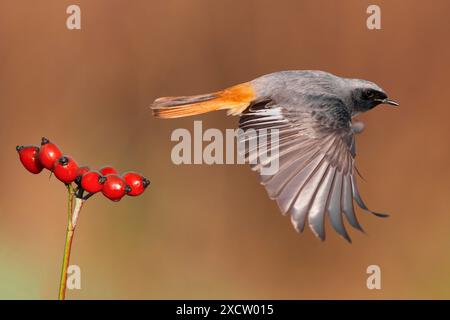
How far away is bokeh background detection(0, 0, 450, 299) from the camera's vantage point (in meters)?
4.61

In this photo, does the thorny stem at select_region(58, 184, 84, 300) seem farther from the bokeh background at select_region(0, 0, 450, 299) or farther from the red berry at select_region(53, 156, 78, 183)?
the bokeh background at select_region(0, 0, 450, 299)

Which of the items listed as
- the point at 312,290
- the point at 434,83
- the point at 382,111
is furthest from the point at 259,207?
the point at 434,83

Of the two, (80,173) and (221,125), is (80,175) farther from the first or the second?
(221,125)

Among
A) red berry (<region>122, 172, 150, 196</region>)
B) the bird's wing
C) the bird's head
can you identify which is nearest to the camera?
red berry (<region>122, 172, 150, 196</region>)

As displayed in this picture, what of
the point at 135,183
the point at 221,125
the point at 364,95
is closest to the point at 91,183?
the point at 135,183

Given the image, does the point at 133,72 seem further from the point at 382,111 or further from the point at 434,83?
the point at 434,83

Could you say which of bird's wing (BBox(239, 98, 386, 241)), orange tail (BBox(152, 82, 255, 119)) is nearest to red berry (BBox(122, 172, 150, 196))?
bird's wing (BBox(239, 98, 386, 241))

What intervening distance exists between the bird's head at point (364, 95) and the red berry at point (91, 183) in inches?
85.6

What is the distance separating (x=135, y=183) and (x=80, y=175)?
0.59 ft

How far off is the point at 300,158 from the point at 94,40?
2329mm

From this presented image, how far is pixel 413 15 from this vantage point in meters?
5.07

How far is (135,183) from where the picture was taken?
1.93 m

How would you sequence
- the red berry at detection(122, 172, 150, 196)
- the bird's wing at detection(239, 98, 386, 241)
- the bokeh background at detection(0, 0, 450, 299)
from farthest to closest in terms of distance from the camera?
the bokeh background at detection(0, 0, 450, 299), the bird's wing at detection(239, 98, 386, 241), the red berry at detection(122, 172, 150, 196)

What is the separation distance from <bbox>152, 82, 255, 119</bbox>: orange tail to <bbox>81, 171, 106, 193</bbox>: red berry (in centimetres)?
163
